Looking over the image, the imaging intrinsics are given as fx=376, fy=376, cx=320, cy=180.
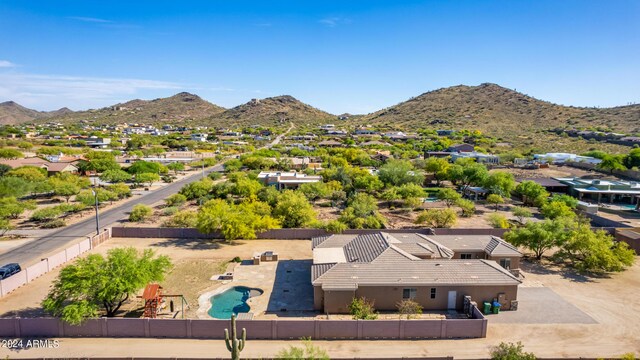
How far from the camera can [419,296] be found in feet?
83.0

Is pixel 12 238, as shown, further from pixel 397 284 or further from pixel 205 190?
pixel 397 284

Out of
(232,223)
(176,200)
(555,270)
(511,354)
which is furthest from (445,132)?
(511,354)

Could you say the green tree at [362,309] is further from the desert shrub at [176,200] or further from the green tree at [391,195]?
the desert shrub at [176,200]

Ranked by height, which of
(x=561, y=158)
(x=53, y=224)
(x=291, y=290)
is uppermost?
(x=561, y=158)

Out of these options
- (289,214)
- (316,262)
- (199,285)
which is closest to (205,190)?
(289,214)

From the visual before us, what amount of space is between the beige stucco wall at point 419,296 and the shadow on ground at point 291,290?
186cm

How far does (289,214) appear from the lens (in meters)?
42.6

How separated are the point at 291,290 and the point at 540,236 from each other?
22.8 metres

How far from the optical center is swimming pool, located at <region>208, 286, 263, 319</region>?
A: 2497 centimetres

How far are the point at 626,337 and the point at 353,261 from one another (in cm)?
1714

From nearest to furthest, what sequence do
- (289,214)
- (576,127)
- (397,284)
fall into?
(397,284)
(289,214)
(576,127)

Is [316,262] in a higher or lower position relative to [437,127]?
lower

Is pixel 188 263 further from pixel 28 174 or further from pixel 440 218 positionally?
pixel 28 174

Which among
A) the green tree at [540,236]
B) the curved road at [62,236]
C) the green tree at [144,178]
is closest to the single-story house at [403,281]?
the green tree at [540,236]
